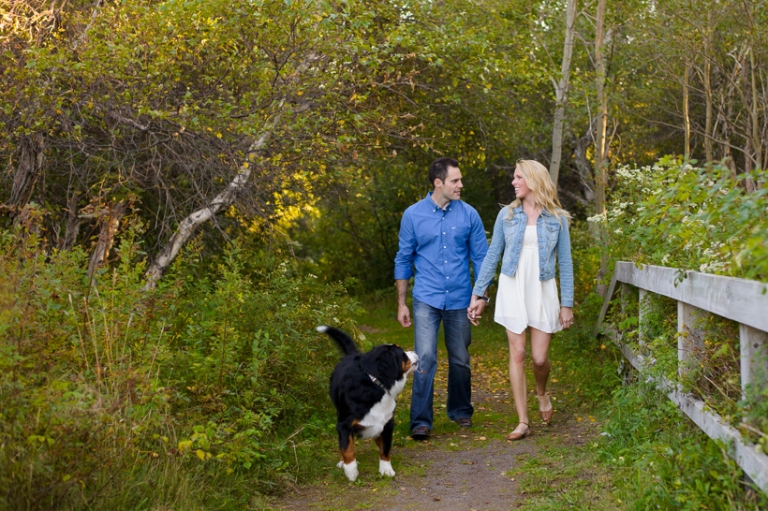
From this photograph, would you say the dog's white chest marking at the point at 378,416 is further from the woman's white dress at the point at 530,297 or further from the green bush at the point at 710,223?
the green bush at the point at 710,223

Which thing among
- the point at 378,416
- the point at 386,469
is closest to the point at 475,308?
the point at 378,416

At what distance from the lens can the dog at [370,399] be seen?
5.52m

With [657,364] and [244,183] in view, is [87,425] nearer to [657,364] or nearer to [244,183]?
[657,364]

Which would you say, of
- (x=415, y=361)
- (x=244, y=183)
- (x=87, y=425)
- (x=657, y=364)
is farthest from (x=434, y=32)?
(x=87, y=425)

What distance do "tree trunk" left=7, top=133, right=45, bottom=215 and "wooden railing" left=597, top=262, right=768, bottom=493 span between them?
5777 millimetres

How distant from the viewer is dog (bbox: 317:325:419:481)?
5.52 metres

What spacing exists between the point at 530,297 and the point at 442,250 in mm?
868

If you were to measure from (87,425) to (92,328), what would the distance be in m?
0.88

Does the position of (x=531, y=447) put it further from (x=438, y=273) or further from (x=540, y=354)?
(x=438, y=273)

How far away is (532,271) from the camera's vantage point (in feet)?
20.7

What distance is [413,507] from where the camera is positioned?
5016mm

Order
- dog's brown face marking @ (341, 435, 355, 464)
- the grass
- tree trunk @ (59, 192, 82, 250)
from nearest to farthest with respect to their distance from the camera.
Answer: the grass → dog's brown face marking @ (341, 435, 355, 464) → tree trunk @ (59, 192, 82, 250)

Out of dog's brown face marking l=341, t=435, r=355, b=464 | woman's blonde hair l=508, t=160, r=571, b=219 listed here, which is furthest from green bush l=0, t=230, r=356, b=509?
woman's blonde hair l=508, t=160, r=571, b=219

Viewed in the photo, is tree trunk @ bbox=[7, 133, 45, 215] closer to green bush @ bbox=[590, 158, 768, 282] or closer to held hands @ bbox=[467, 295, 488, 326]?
held hands @ bbox=[467, 295, 488, 326]
